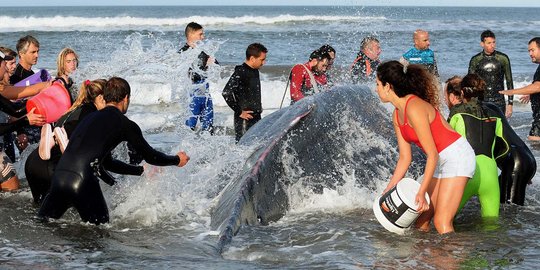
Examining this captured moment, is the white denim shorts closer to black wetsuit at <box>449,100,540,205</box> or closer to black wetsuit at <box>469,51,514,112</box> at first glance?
black wetsuit at <box>449,100,540,205</box>

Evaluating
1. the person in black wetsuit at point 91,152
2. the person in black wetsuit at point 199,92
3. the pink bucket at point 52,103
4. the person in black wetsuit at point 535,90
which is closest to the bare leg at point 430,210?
the person in black wetsuit at point 91,152

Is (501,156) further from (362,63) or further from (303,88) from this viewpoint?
(362,63)

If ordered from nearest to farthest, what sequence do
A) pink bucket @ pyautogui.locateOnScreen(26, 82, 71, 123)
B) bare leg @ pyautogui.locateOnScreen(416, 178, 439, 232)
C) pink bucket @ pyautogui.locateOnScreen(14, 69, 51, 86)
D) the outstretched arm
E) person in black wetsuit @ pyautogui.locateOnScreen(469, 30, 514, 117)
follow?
the outstretched arm, bare leg @ pyautogui.locateOnScreen(416, 178, 439, 232), pink bucket @ pyautogui.locateOnScreen(26, 82, 71, 123), pink bucket @ pyautogui.locateOnScreen(14, 69, 51, 86), person in black wetsuit @ pyautogui.locateOnScreen(469, 30, 514, 117)

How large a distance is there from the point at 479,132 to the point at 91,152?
11.1 feet

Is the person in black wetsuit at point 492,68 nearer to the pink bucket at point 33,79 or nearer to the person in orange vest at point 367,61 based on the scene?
the person in orange vest at point 367,61

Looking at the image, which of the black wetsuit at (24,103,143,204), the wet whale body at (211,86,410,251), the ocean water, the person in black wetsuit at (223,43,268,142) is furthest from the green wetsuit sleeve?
the person in black wetsuit at (223,43,268,142)

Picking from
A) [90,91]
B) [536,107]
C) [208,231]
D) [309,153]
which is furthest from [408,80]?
[536,107]

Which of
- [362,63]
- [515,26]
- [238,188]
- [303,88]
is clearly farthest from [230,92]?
[515,26]

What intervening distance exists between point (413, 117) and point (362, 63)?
6339mm

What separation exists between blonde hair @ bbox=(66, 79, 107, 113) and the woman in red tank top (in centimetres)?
259

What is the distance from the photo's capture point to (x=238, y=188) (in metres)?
6.61

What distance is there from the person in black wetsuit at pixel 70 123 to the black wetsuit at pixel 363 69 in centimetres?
553

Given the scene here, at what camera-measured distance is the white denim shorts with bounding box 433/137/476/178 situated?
6.25m

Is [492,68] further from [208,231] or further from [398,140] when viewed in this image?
[208,231]
